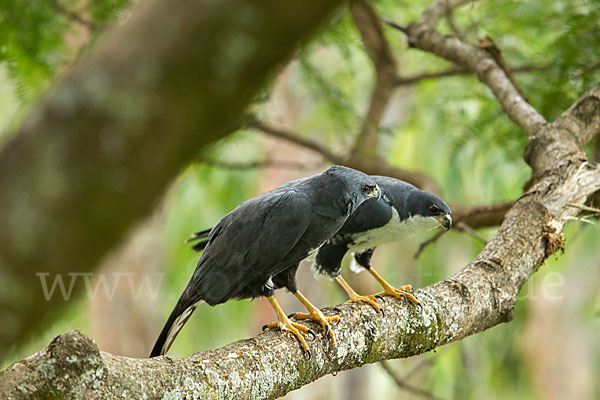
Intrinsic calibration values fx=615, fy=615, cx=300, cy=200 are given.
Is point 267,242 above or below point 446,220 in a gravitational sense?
below

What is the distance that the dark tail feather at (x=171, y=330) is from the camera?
10.2 feet

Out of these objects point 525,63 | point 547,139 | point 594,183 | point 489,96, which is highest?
point 525,63

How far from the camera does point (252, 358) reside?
2.49 m

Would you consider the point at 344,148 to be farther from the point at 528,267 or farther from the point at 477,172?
the point at 477,172

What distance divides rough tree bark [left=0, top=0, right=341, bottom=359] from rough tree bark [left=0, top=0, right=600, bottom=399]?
1116 millimetres

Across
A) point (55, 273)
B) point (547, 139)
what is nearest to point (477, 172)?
point (547, 139)

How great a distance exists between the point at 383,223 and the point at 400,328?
2.48 feet

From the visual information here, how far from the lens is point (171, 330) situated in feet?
10.4

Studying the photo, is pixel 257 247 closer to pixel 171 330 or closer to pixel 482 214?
pixel 171 330

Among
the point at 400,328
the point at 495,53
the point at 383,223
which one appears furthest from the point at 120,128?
the point at 495,53

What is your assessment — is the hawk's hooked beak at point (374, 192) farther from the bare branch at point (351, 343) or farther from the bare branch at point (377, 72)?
the bare branch at point (377, 72)

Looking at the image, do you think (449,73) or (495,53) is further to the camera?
(449,73)

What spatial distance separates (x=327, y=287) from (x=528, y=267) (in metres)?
8.69

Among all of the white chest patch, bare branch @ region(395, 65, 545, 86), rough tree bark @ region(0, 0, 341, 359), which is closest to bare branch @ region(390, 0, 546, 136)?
bare branch @ region(395, 65, 545, 86)
